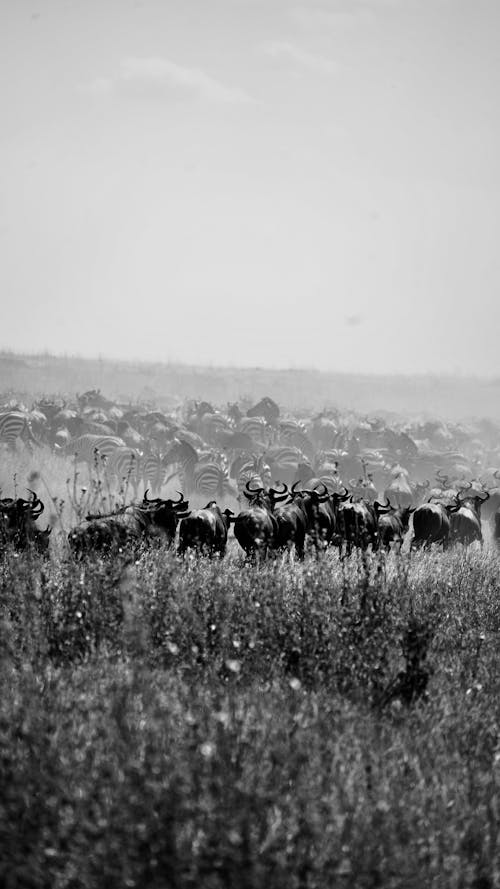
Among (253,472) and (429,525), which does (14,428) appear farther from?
(429,525)

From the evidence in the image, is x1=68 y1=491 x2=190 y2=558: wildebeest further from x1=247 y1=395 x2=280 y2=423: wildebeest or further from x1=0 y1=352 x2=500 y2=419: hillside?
x1=0 y1=352 x2=500 y2=419: hillside

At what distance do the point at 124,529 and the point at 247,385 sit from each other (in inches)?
2803

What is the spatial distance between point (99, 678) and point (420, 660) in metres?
3.30

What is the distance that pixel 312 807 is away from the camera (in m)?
4.93

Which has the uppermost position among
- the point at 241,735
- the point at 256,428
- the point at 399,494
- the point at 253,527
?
the point at 256,428

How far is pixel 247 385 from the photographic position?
83.4 metres

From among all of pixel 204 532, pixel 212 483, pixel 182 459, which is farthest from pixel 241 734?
pixel 182 459

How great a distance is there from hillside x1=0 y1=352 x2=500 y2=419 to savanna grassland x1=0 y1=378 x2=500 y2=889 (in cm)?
4878

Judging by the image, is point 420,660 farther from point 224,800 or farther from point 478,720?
point 224,800

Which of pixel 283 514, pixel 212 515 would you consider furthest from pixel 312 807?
pixel 283 514

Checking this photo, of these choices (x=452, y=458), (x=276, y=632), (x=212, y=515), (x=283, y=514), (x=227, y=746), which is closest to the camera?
(x=227, y=746)

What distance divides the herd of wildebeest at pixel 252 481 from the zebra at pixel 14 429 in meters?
0.04

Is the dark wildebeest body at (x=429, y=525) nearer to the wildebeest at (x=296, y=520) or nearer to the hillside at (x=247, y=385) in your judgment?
the wildebeest at (x=296, y=520)

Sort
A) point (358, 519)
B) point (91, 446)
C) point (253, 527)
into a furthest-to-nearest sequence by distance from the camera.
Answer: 1. point (91, 446)
2. point (358, 519)
3. point (253, 527)
